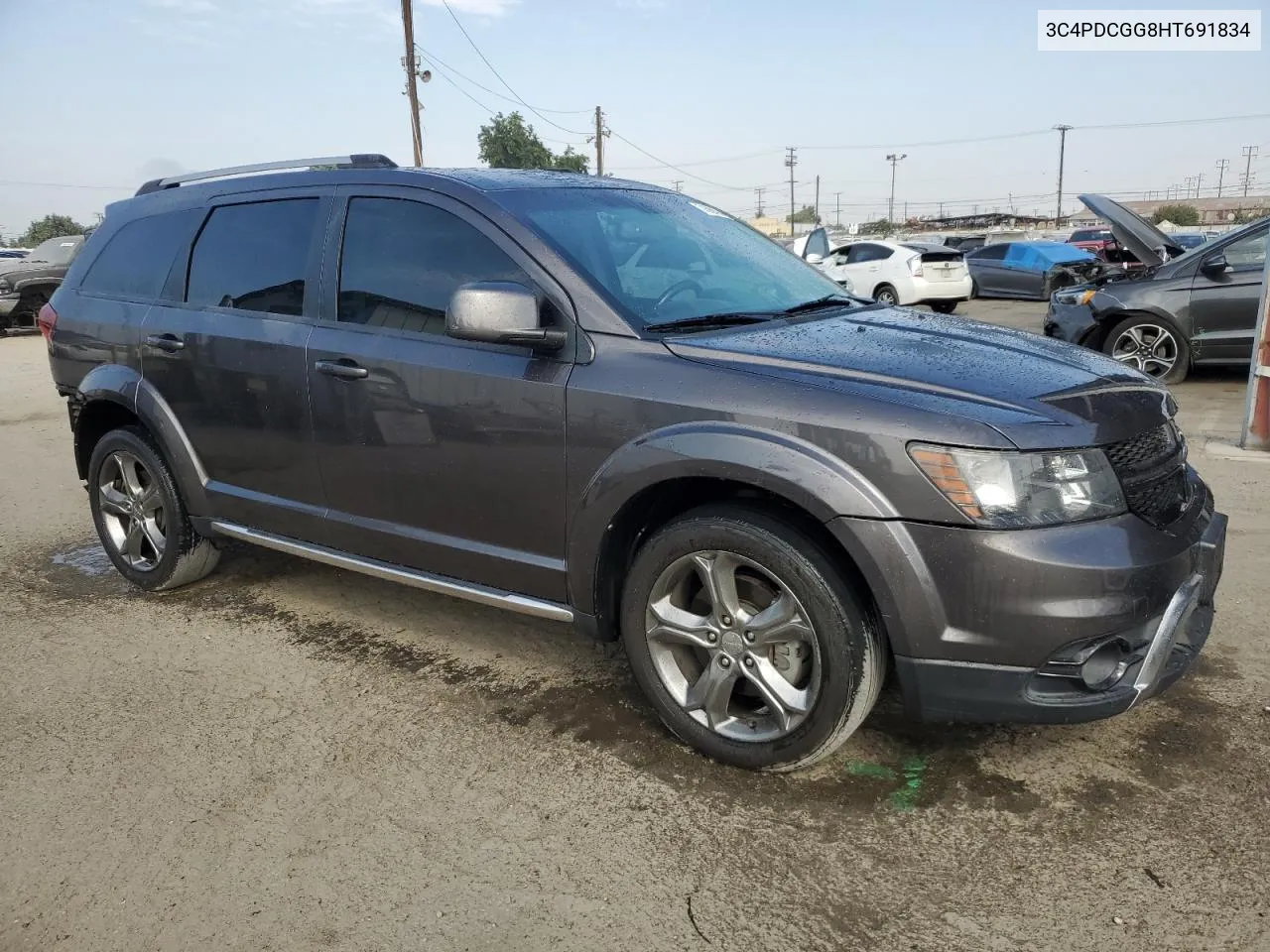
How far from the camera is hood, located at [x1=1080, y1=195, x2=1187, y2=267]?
29.9 ft

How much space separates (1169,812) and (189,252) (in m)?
4.10

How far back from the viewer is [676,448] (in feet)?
9.25

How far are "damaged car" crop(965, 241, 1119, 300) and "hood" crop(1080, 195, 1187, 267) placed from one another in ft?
32.5

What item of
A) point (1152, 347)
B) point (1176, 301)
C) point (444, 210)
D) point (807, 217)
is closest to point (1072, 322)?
point (1152, 347)

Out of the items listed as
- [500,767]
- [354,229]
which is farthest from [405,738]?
[354,229]

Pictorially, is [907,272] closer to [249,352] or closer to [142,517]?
[142,517]

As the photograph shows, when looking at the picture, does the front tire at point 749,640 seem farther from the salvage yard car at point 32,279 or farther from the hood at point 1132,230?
the salvage yard car at point 32,279

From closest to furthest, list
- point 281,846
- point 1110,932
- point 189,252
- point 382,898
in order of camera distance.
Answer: point 1110,932 < point 382,898 < point 281,846 < point 189,252

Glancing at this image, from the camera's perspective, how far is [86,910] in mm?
2445

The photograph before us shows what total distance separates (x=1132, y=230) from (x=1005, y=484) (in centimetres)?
789

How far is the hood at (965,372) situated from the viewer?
101 inches

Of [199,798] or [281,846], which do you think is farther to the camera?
[199,798]

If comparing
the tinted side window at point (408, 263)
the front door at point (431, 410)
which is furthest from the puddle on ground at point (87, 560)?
the tinted side window at point (408, 263)

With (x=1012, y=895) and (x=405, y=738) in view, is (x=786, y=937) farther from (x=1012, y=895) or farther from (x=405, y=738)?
(x=405, y=738)
